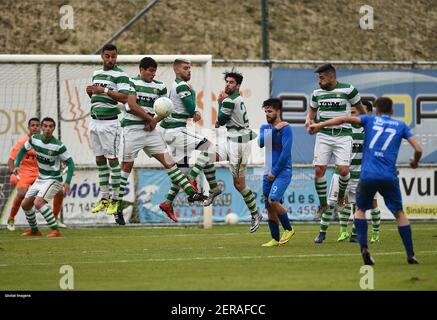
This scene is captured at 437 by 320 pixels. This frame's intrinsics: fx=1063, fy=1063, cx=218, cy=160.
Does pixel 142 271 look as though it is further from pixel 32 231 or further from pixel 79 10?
pixel 79 10

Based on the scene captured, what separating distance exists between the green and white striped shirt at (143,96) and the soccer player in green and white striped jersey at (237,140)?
120 centimetres

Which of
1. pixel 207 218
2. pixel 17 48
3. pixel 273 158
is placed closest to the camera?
pixel 273 158

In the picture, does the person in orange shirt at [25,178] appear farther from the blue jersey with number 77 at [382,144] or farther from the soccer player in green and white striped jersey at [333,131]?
the blue jersey with number 77 at [382,144]

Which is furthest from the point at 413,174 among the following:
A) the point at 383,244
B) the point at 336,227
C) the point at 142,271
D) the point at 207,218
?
the point at 142,271

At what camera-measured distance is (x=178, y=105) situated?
2011cm

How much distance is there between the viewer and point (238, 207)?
83.0 ft

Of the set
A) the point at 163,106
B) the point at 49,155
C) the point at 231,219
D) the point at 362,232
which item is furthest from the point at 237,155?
the point at 362,232

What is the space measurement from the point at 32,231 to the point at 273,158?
664 centimetres

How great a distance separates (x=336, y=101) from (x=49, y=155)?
6.00m

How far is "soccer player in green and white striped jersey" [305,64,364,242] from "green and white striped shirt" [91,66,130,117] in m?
3.48

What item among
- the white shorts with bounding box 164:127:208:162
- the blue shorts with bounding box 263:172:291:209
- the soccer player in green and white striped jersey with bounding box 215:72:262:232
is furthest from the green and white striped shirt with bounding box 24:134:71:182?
the blue shorts with bounding box 263:172:291:209

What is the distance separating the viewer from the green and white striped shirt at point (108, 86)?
19.3 metres

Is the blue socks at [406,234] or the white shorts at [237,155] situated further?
the white shorts at [237,155]

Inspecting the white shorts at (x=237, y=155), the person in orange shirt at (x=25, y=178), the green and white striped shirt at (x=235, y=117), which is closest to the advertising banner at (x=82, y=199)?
the person in orange shirt at (x=25, y=178)
